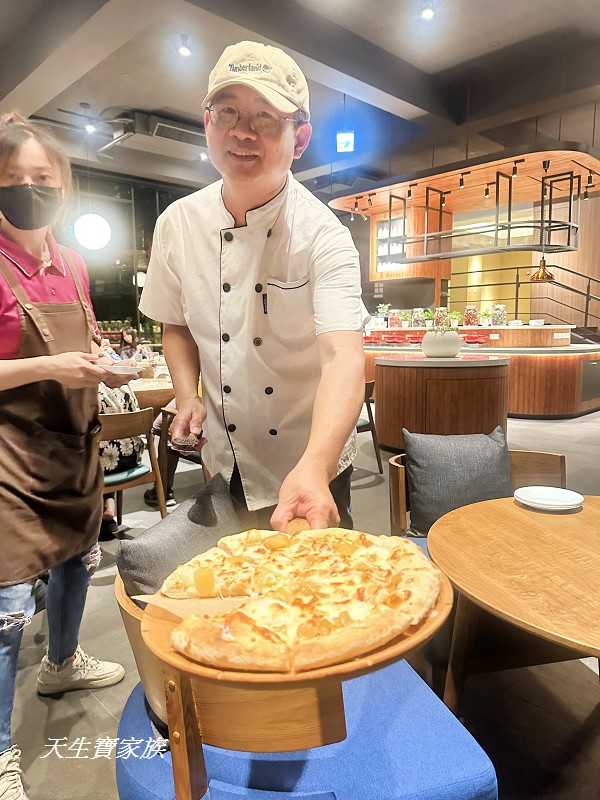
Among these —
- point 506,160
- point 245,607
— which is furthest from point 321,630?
point 506,160

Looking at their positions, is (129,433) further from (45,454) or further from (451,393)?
(451,393)

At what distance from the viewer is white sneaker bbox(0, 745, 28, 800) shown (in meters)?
1.53

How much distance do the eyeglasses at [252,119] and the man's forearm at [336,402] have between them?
0.49 metres

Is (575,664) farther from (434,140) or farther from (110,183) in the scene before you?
(110,183)

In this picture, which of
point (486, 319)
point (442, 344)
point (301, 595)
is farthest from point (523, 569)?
point (486, 319)

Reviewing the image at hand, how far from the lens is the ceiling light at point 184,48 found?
19.1ft

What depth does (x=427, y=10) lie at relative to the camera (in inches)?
217

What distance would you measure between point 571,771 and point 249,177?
1886mm

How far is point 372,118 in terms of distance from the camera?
9148 millimetres

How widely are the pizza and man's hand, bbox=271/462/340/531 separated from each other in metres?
0.03

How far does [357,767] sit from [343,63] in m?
6.52

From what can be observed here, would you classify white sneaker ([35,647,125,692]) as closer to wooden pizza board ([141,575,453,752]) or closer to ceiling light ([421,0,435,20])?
wooden pizza board ([141,575,453,752])

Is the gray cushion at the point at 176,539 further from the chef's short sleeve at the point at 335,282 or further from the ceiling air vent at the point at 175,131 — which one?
the ceiling air vent at the point at 175,131

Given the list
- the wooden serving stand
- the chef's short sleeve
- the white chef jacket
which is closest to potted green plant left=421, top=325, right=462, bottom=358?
the white chef jacket
